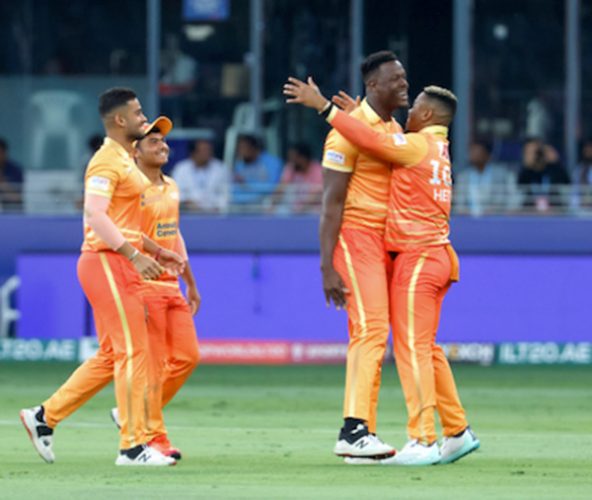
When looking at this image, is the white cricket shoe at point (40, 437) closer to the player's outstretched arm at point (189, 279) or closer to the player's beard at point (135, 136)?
the player's outstretched arm at point (189, 279)

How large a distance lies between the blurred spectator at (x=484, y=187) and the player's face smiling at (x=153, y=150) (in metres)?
9.42

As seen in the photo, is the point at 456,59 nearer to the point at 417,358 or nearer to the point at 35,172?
the point at 35,172

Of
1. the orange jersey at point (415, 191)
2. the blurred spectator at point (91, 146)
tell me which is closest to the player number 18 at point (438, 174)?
the orange jersey at point (415, 191)

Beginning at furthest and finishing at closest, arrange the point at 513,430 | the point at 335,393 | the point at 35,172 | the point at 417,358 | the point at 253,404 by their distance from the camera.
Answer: the point at 35,172 < the point at 335,393 < the point at 253,404 < the point at 513,430 < the point at 417,358

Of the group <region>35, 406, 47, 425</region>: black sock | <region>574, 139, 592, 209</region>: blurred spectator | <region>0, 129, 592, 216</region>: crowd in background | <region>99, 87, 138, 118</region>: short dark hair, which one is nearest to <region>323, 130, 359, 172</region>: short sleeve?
A: <region>99, 87, 138, 118</region>: short dark hair

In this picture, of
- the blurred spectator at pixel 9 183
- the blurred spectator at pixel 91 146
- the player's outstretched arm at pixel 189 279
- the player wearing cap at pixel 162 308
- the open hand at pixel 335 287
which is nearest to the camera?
the open hand at pixel 335 287

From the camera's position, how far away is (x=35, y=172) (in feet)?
67.5

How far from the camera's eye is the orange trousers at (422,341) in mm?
9180

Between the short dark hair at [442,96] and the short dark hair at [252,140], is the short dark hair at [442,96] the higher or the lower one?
the higher one

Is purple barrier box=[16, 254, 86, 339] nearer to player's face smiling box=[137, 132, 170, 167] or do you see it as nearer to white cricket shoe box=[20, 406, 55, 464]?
player's face smiling box=[137, 132, 170, 167]

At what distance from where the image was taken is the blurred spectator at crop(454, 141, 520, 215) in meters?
19.0

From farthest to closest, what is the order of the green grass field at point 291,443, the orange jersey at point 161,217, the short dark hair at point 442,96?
the orange jersey at point 161,217 < the short dark hair at point 442,96 < the green grass field at point 291,443

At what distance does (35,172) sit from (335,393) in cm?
735

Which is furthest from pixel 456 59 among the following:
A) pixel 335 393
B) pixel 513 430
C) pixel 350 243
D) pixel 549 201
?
pixel 350 243
